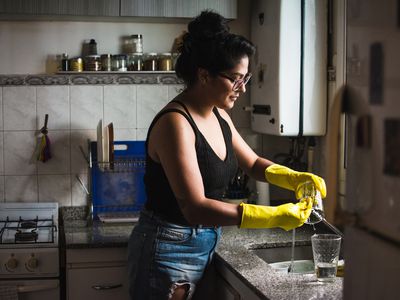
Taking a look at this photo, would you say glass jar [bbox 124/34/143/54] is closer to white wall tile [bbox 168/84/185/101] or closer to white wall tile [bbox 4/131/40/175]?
white wall tile [bbox 168/84/185/101]

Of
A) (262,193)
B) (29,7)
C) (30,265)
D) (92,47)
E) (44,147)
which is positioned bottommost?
(30,265)

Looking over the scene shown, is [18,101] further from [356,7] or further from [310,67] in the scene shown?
[356,7]

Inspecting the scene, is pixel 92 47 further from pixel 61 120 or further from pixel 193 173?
pixel 193 173

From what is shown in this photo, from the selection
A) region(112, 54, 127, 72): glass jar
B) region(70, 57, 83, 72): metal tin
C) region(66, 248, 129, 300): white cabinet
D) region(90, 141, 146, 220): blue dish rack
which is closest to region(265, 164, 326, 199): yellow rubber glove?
region(66, 248, 129, 300): white cabinet

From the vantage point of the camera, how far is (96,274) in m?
2.62

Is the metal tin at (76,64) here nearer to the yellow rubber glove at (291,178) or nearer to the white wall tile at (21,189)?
the white wall tile at (21,189)

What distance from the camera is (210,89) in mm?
2074

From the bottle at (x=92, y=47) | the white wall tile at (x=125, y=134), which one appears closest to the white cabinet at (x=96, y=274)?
the white wall tile at (x=125, y=134)

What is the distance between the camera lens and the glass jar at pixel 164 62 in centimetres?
302

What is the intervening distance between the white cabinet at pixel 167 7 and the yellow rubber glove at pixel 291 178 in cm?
90

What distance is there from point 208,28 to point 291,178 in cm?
59

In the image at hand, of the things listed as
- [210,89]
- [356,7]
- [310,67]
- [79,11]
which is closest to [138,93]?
[79,11]

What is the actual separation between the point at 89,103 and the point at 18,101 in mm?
325

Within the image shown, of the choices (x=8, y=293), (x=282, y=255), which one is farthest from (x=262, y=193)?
(x=8, y=293)
